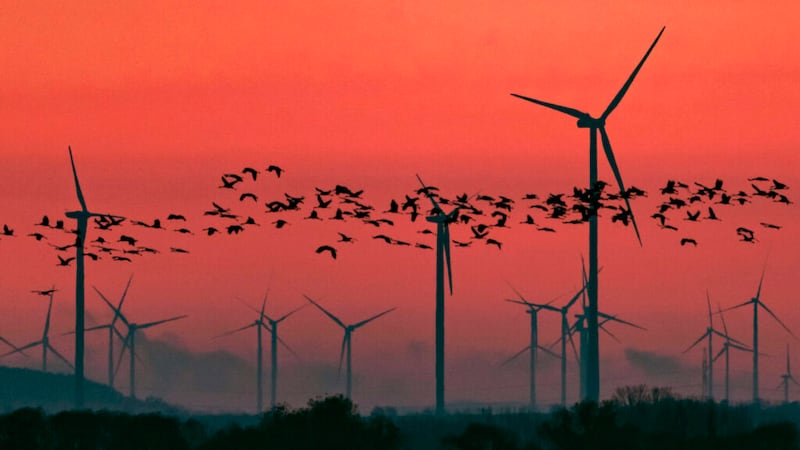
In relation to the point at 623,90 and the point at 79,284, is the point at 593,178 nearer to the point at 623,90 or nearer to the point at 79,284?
the point at 623,90

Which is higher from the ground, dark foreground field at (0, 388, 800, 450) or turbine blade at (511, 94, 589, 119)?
turbine blade at (511, 94, 589, 119)

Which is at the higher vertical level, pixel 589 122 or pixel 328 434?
pixel 589 122

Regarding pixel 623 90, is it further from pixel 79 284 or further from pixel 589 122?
pixel 79 284

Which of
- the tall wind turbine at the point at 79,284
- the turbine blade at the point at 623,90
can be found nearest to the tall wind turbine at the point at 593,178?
the turbine blade at the point at 623,90

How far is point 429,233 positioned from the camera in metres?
125

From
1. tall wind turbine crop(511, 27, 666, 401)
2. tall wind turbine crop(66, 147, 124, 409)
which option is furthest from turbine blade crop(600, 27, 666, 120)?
tall wind turbine crop(66, 147, 124, 409)

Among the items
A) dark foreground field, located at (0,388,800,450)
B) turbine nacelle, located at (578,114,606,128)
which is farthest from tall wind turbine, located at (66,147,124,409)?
turbine nacelle, located at (578,114,606,128)

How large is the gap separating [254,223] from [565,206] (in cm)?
1677

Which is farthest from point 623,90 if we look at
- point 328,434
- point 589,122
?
point 328,434

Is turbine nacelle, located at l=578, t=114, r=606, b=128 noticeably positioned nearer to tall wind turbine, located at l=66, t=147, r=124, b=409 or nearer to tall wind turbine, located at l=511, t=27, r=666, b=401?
tall wind turbine, located at l=511, t=27, r=666, b=401

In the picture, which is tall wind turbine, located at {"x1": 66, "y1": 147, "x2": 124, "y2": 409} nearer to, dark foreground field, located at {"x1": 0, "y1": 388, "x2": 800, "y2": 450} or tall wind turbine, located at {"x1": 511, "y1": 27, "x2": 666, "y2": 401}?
dark foreground field, located at {"x1": 0, "y1": 388, "x2": 800, "y2": 450}

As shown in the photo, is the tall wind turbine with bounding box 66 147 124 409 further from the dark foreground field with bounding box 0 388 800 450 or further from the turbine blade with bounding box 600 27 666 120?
the turbine blade with bounding box 600 27 666 120

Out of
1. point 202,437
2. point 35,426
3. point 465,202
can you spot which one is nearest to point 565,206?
point 465,202

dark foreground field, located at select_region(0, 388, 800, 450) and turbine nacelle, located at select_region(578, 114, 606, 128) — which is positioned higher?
turbine nacelle, located at select_region(578, 114, 606, 128)
